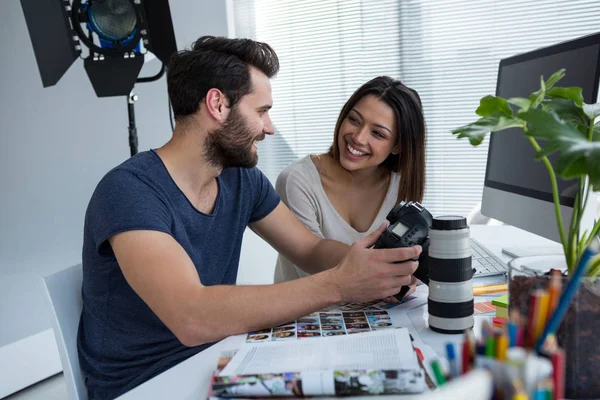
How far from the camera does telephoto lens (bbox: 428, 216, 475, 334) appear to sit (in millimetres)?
901

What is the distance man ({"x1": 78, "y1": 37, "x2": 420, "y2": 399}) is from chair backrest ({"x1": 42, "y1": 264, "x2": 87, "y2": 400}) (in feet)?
0.07

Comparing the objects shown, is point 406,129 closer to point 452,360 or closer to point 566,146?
point 566,146

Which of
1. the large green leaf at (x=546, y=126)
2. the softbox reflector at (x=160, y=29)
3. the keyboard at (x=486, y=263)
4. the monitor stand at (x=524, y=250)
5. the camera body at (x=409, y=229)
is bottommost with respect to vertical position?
the monitor stand at (x=524, y=250)

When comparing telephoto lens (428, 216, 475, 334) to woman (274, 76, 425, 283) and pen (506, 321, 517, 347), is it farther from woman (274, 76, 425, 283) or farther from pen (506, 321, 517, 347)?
woman (274, 76, 425, 283)

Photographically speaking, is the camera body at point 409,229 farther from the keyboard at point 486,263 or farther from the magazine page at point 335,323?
the keyboard at point 486,263

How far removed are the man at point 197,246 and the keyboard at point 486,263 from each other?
0.31m

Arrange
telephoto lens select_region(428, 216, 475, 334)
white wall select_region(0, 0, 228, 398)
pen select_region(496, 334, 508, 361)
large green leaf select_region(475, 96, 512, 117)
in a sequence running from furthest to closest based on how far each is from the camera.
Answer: white wall select_region(0, 0, 228, 398), telephoto lens select_region(428, 216, 475, 334), large green leaf select_region(475, 96, 512, 117), pen select_region(496, 334, 508, 361)

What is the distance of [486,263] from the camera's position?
51.8 inches

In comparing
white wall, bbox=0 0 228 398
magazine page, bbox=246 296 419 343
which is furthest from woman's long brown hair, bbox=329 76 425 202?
white wall, bbox=0 0 228 398

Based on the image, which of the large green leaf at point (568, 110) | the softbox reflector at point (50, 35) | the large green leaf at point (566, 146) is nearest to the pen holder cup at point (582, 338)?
the large green leaf at point (566, 146)

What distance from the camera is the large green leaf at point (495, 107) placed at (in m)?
0.70

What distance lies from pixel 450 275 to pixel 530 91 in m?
0.59

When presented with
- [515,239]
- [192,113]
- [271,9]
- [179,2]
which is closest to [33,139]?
[179,2]

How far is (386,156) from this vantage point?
178 centimetres
